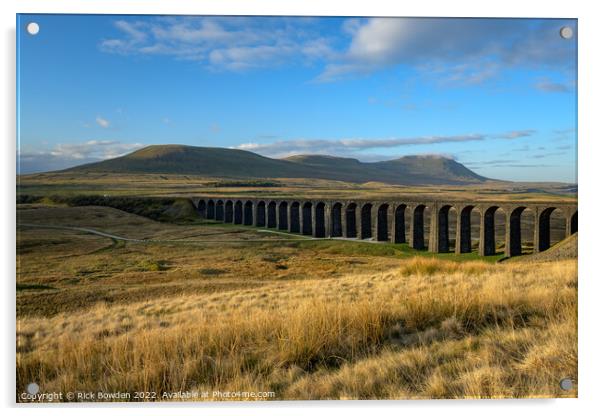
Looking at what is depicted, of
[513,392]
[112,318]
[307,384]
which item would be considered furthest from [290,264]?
[513,392]

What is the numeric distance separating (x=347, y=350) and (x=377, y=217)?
15.3m

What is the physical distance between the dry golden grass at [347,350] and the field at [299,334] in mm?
17

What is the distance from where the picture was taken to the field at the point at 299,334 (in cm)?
498

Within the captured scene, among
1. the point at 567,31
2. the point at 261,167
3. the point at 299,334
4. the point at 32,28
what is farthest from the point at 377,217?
the point at 32,28

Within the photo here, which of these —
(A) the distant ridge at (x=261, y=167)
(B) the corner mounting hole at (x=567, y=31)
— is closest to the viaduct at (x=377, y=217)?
(A) the distant ridge at (x=261, y=167)

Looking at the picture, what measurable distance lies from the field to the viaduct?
7.88 m

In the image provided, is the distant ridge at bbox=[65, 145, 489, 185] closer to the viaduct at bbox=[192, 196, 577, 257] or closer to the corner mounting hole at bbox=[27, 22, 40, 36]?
the viaduct at bbox=[192, 196, 577, 257]

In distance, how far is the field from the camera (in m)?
4.98

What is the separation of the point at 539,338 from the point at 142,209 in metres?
12.5

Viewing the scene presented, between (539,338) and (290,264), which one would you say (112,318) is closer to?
(290,264)

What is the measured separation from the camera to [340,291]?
25.4ft

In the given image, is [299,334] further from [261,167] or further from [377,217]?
[261,167]

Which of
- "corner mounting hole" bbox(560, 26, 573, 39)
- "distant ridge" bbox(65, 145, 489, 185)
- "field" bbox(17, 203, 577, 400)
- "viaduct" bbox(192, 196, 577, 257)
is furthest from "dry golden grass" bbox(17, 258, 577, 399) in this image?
"distant ridge" bbox(65, 145, 489, 185)

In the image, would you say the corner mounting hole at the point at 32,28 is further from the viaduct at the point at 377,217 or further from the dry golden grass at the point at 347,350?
the viaduct at the point at 377,217
